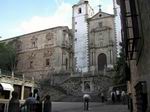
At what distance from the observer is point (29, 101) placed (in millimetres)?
8969

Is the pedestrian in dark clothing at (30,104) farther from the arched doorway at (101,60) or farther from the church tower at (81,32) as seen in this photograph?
the church tower at (81,32)

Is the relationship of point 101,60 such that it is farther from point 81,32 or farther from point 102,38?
point 81,32

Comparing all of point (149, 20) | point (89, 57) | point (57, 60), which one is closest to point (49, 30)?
point (57, 60)

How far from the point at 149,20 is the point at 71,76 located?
121 ft

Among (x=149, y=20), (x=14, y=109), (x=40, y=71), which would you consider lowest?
(x=14, y=109)

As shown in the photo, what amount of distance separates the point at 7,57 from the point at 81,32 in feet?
56.5

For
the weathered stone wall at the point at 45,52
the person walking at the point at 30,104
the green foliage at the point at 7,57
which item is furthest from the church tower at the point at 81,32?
the person walking at the point at 30,104

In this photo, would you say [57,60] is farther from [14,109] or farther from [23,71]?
[14,109]

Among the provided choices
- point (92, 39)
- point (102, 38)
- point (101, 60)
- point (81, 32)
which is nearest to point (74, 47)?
point (81, 32)

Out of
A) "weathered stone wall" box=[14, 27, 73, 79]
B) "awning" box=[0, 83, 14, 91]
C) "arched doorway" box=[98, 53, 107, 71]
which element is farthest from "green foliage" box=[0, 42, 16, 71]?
"arched doorway" box=[98, 53, 107, 71]

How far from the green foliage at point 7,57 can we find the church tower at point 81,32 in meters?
14.5

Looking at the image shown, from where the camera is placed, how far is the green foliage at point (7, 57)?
159ft

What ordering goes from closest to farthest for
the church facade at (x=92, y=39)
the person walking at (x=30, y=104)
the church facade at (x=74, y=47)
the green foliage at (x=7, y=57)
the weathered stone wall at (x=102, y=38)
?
the person walking at (x=30, y=104) < the weathered stone wall at (x=102, y=38) < the church facade at (x=92, y=39) < the church facade at (x=74, y=47) < the green foliage at (x=7, y=57)

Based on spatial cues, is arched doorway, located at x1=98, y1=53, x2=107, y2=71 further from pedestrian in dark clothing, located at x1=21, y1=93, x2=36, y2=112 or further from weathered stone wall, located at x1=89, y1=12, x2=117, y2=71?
pedestrian in dark clothing, located at x1=21, y1=93, x2=36, y2=112
